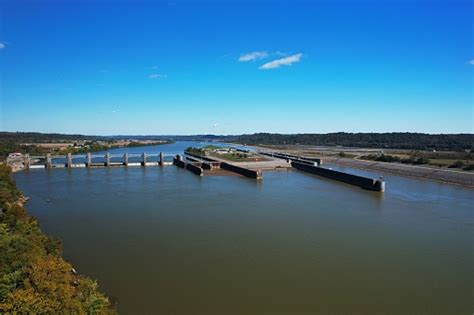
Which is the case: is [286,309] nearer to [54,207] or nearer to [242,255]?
[242,255]

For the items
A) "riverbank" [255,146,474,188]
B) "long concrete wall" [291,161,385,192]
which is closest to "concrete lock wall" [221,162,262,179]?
"long concrete wall" [291,161,385,192]

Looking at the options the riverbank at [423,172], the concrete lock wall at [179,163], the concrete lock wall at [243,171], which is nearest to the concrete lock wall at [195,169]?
the concrete lock wall at [179,163]

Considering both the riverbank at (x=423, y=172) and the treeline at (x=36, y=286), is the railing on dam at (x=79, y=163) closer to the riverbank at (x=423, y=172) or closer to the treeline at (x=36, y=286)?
the riverbank at (x=423, y=172)

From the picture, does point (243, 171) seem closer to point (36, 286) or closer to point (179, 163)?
point (179, 163)

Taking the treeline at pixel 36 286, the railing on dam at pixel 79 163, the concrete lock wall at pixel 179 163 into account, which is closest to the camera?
the treeline at pixel 36 286

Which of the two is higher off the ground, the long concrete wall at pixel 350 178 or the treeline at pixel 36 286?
the treeline at pixel 36 286

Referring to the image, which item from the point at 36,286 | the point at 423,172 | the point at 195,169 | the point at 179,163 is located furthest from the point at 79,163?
the point at 36,286

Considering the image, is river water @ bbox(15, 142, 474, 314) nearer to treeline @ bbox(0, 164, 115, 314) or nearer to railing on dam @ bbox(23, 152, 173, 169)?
treeline @ bbox(0, 164, 115, 314)
